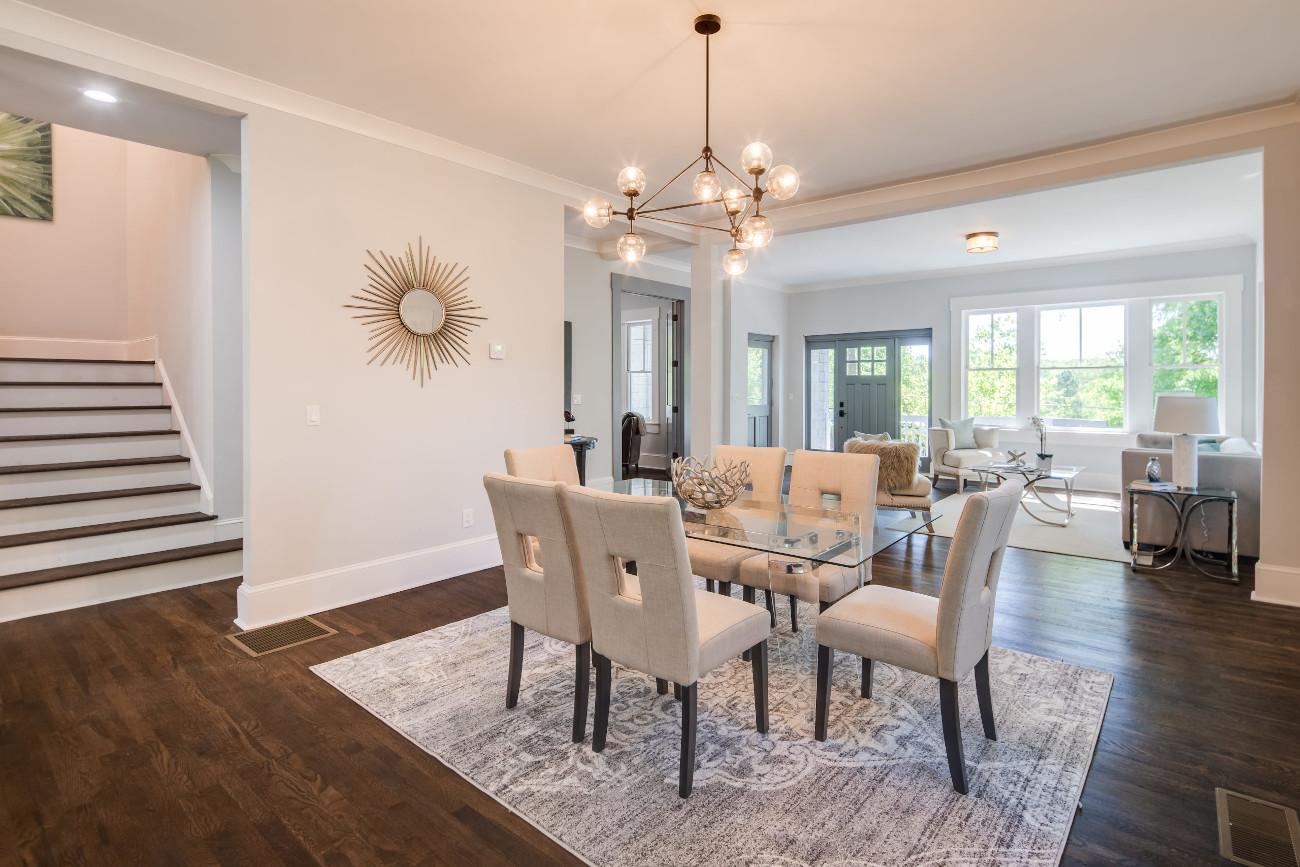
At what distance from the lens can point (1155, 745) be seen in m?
2.23

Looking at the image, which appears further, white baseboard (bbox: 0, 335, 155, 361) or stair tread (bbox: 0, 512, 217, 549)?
white baseboard (bbox: 0, 335, 155, 361)

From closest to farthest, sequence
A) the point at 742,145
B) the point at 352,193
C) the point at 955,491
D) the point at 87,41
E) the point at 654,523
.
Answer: the point at 654,523 < the point at 87,41 < the point at 352,193 < the point at 742,145 < the point at 955,491

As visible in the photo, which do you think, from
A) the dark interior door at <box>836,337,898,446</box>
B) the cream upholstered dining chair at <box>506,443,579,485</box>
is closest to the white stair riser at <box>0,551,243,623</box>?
the cream upholstered dining chair at <box>506,443,579,485</box>

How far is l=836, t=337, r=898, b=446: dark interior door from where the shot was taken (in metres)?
9.20

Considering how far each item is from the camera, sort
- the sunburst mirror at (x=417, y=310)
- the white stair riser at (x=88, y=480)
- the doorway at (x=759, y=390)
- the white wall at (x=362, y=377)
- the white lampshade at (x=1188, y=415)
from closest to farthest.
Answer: the white wall at (x=362, y=377) < the sunburst mirror at (x=417, y=310) < the white stair riser at (x=88, y=480) < the white lampshade at (x=1188, y=415) < the doorway at (x=759, y=390)

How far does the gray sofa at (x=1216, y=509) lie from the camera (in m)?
4.39

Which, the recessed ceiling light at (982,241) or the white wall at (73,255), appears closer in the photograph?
the white wall at (73,255)

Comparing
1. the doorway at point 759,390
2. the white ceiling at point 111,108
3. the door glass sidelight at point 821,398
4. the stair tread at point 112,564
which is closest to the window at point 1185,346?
the door glass sidelight at point 821,398

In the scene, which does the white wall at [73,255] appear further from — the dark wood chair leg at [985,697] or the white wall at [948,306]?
the white wall at [948,306]

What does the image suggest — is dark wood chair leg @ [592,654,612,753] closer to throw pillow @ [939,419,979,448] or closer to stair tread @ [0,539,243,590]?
stair tread @ [0,539,243,590]

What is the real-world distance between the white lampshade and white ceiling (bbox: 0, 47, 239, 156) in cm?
606

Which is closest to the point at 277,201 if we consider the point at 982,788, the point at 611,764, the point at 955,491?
the point at 611,764

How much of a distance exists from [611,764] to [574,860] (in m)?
0.45

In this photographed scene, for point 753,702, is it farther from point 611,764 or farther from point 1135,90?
point 1135,90
